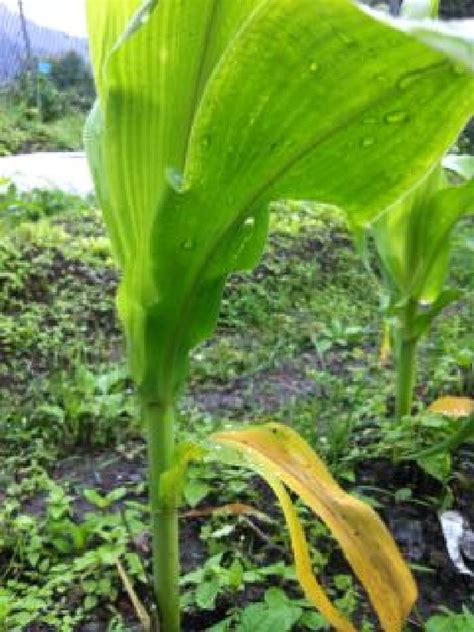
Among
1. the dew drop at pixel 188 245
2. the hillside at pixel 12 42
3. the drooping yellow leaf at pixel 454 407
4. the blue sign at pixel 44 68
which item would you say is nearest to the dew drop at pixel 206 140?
the dew drop at pixel 188 245

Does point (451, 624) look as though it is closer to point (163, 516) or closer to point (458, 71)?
point (163, 516)

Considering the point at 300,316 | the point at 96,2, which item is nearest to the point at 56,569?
the point at 96,2

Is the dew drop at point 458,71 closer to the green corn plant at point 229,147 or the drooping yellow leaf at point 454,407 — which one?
the green corn plant at point 229,147

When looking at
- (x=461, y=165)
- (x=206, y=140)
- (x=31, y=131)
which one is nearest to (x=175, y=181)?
(x=206, y=140)

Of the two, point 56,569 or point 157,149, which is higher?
point 157,149

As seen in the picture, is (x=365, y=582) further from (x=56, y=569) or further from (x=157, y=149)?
(x=56, y=569)
